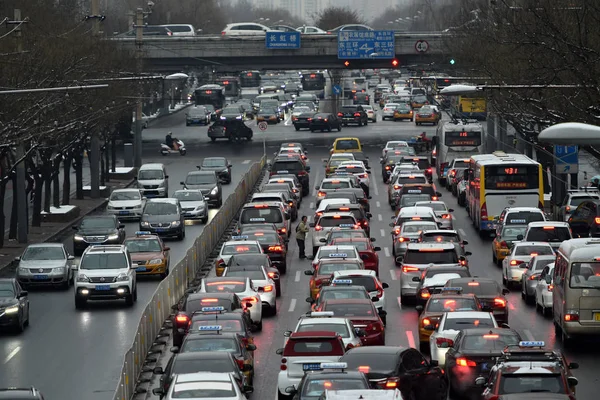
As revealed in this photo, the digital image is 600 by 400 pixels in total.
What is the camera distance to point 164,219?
5331 cm

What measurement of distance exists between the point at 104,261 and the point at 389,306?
768 centimetres

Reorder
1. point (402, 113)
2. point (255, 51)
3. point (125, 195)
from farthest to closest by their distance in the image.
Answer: point (402, 113) → point (255, 51) → point (125, 195)

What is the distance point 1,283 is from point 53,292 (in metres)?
7.66

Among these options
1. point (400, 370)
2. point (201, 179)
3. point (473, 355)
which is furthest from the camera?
point (201, 179)

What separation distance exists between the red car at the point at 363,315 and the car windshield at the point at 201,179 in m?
33.3

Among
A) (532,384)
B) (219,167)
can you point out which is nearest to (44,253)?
(532,384)

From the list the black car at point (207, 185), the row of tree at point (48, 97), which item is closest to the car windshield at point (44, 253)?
the row of tree at point (48, 97)

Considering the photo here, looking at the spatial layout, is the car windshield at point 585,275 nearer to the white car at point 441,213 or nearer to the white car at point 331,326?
the white car at point 331,326

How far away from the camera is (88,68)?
62.8 metres

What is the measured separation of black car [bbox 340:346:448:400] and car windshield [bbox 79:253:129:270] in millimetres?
15958

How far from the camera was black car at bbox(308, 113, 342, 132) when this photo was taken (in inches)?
4122

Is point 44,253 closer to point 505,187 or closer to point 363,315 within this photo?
point 363,315

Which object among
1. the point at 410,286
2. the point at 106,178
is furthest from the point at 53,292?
the point at 106,178

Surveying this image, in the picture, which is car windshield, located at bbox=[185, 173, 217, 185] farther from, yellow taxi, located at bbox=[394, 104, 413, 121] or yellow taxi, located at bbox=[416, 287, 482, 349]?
yellow taxi, located at bbox=[394, 104, 413, 121]
